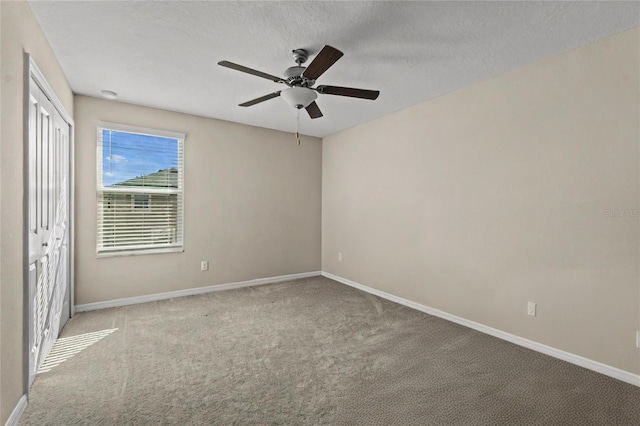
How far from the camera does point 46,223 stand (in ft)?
8.16

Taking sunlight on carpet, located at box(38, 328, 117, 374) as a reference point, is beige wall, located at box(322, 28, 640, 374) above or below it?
above

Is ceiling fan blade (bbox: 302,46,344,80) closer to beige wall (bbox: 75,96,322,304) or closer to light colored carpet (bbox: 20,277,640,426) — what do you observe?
light colored carpet (bbox: 20,277,640,426)

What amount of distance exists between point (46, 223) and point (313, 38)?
2568 millimetres

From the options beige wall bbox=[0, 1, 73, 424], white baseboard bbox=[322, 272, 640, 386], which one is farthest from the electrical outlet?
beige wall bbox=[0, 1, 73, 424]

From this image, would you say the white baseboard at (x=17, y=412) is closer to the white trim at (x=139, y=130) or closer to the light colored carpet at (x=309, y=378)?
the light colored carpet at (x=309, y=378)

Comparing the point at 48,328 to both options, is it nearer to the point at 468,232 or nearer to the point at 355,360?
the point at 355,360

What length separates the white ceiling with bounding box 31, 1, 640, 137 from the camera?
202 cm

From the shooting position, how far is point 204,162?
437cm

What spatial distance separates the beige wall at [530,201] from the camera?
7.46 ft

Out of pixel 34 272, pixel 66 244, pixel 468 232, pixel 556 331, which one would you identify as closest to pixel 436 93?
pixel 468 232

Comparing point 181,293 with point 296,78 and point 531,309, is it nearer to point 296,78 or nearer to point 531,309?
point 296,78

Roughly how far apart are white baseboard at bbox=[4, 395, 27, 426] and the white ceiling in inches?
97.2

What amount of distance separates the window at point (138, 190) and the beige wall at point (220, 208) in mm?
98

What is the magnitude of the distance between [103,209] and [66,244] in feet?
1.97
